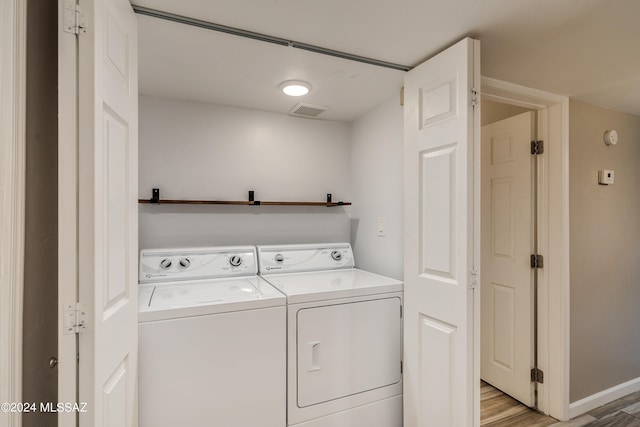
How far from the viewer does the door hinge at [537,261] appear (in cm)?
231

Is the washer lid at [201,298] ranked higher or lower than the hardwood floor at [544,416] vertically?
higher

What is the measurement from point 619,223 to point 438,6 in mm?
2445

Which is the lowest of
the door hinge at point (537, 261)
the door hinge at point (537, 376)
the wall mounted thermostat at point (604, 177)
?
the door hinge at point (537, 376)

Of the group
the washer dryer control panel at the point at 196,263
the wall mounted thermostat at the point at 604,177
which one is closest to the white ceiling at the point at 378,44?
the wall mounted thermostat at the point at 604,177

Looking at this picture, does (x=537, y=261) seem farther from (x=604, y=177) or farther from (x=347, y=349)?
(x=347, y=349)

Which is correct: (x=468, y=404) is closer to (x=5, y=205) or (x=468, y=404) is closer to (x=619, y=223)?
(x=5, y=205)

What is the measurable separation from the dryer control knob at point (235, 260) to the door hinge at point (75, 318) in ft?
4.30

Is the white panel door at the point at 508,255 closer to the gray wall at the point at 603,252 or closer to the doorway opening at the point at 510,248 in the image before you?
the doorway opening at the point at 510,248

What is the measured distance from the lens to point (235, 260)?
226cm

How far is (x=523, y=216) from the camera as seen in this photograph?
238 centimetres

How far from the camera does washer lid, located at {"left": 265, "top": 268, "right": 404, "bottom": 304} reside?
5.88 ft

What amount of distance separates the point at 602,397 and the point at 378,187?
2.27 meters

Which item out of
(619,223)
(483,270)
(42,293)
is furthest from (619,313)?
(42,293)

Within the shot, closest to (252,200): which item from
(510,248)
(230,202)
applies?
(230,202)
